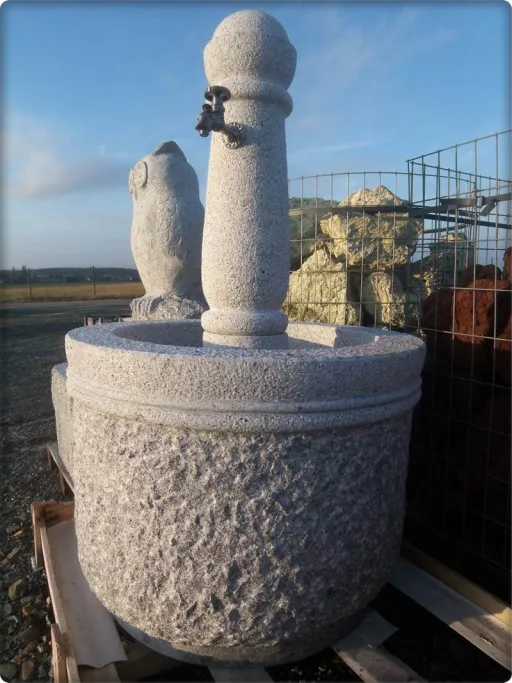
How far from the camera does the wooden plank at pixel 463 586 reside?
2178 mm

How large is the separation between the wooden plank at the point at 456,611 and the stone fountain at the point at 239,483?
13.0 inches

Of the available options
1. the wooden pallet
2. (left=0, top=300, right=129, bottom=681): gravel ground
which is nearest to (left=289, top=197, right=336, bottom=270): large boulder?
→ (left=0, top=300, right=129, bottom=681): gravel ground

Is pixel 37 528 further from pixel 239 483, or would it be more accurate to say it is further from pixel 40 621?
pixel 239 483

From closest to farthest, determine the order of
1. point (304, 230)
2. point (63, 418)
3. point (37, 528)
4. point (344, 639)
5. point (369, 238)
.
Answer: point (344, 639) < point (37, 528) < point (63, 418) < point (369, 238) < point (304, 230)

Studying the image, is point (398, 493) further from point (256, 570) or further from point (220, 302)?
point (220, 302)

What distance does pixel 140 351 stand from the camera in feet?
5.82

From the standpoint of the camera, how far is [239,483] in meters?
1.74

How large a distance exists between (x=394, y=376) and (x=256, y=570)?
836 mm

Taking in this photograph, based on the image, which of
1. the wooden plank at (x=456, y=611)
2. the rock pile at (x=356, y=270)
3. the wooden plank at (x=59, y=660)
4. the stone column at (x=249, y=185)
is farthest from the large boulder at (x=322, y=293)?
the wooden plank at (x=59, y=660)

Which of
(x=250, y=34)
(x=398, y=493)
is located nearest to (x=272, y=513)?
(x=398, y=493)

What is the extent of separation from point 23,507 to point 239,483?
2848 mm

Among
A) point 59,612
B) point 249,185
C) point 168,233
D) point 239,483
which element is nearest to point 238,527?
point 239,483

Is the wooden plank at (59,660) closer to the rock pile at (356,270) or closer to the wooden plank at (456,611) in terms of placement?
the wooden plank at (456,611)

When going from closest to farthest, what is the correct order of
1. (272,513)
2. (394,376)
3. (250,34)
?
(272,513) < (394,376) < (250,34)
